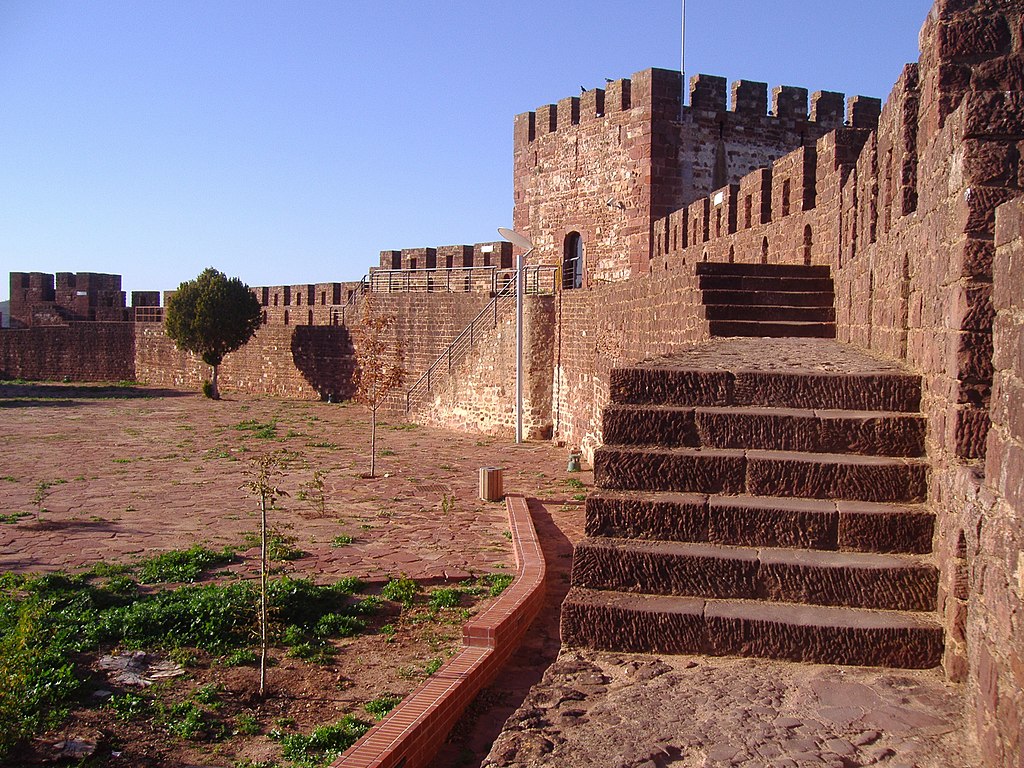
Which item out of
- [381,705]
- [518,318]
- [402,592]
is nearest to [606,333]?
[518,318]

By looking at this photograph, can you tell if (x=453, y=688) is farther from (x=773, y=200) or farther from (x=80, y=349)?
(x=80, y=349)

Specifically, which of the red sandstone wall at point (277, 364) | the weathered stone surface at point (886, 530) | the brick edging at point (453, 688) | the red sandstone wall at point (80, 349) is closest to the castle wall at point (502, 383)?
the red sandstone wall at point (277, 364)

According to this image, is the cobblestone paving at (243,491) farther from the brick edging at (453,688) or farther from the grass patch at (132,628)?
the brick edging at (453,688)

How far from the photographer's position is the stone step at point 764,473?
428 centimetres

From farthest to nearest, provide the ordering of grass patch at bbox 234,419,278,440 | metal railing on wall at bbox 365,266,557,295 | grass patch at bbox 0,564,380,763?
1. metal railing on wall at bbox 365,266,557,295
2. grass patch at bbox 234,419,278,440
3. grass patch at bbox 0,564,380,763

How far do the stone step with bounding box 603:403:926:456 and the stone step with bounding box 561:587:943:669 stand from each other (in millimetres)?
882

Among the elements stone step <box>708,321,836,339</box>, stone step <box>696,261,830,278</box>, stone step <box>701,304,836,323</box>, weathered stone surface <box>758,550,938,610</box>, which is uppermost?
stone step <box>696,261,830,278</box>

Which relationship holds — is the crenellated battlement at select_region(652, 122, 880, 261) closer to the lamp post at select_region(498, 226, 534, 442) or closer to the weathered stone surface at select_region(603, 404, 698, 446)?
the lamp post at select_region(498, 226, 534, 442)

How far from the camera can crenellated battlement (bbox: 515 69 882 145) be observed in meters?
19.0

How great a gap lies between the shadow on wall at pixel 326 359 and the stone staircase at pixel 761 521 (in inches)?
838

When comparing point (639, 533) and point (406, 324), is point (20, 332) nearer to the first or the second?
point (406, 324)

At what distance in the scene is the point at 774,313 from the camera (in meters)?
8.66

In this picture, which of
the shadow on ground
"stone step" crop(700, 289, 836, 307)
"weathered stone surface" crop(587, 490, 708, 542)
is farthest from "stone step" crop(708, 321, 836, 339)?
"weathered stone surface" crop(587, 490, 708, 542)

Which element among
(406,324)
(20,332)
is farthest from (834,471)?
(20,332)
